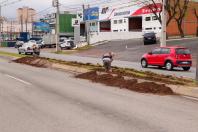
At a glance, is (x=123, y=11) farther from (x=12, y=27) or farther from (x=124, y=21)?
(x=12, y=27)

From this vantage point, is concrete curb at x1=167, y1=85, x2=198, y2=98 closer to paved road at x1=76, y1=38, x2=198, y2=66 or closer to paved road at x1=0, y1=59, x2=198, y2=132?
paved road at x1=0, y1=59, x2=198, y2=132

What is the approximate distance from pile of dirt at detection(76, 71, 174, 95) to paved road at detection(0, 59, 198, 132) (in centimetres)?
64

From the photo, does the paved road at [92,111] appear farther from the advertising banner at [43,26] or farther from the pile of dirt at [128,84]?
the advertising banner at [43,26]

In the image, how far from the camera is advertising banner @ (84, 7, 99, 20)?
3851 inches

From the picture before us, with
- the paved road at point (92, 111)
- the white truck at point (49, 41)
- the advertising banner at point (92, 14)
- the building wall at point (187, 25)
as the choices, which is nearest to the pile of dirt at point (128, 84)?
the paved road at point (92, 111)

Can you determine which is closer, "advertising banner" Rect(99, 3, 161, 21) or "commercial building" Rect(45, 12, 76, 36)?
"advertising banner" Rect(99, 3, 161, 21)

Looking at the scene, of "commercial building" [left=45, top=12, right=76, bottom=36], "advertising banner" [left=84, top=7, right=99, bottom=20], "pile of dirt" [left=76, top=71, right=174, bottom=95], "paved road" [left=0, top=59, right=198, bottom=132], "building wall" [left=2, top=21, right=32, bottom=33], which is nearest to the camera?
"paved road" [left=0, top=59, right=198, bottom=132]

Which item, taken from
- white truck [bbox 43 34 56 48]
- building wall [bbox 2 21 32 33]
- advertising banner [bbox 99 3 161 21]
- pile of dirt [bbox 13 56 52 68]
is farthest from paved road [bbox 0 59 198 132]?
building wall [bbox 2 21 32 33]

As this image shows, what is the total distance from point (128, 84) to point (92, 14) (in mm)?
84911

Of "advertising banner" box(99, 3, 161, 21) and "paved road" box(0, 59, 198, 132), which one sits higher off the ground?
"advertising banner" box(99, 3, 161, 21)

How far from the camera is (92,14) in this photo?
328 ft

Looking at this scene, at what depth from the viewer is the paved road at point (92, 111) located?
27.7 ft

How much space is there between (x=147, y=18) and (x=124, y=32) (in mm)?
5600

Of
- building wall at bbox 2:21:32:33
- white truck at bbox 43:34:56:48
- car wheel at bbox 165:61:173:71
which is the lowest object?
car wheel at bbox 165:61:173:71
